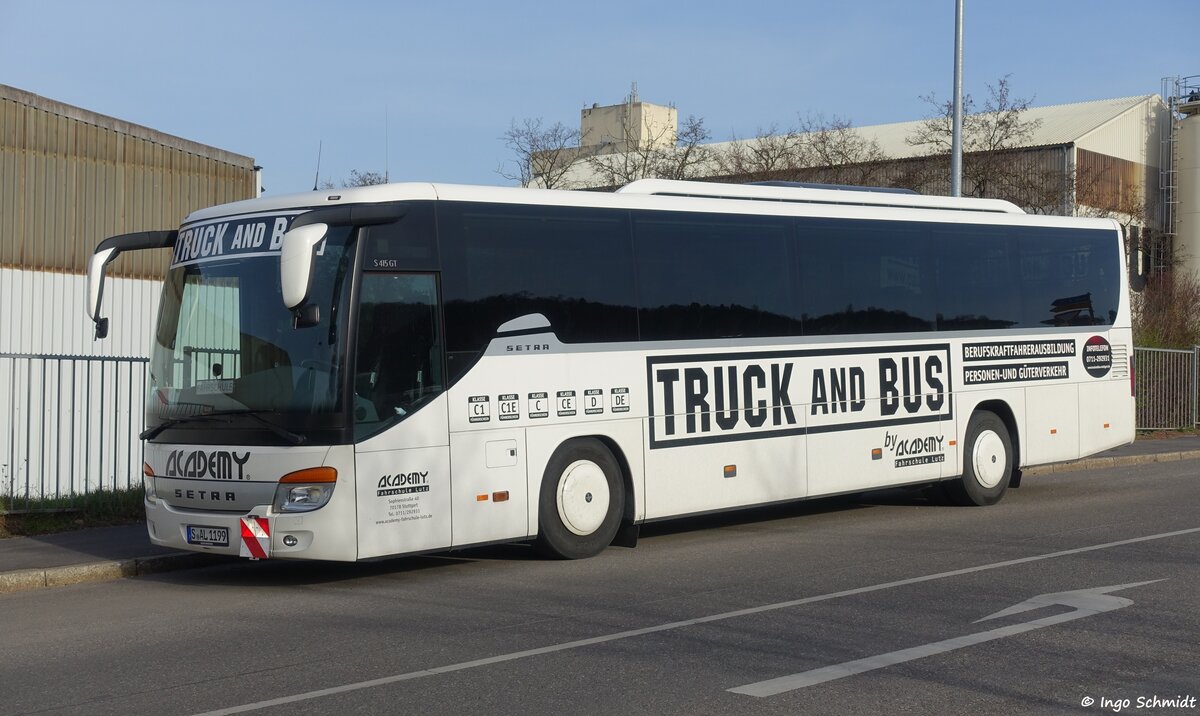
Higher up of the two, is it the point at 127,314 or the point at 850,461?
the point at 127,314

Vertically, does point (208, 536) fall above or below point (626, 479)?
below

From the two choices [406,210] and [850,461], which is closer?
[406,210]

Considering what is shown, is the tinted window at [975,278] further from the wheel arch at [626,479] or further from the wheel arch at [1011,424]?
the wheel arch at [626,479]

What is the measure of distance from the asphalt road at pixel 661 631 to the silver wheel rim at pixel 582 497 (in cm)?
36

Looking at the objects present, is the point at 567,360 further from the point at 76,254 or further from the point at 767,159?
the point at 767,159

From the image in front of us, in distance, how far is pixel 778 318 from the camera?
13.5 metres

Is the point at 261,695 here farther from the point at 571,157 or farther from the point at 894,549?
the point at 571,157

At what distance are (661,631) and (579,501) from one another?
3.58m

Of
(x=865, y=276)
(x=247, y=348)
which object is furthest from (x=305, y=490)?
(x=865, y=276)

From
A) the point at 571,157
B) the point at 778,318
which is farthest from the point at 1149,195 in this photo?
the point at 778,318

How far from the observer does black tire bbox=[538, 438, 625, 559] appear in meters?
11.7

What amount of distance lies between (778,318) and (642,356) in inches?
72.8

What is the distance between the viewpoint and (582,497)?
Answer: 11.9 metres

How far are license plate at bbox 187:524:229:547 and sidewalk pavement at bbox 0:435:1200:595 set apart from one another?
122 cm
